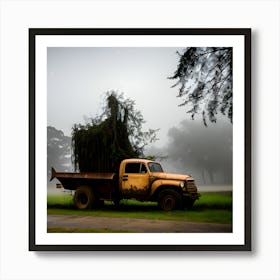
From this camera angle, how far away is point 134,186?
2518 millimetres

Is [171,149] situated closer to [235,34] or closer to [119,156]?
[119,156]

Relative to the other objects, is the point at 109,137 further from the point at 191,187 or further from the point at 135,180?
the point at 191,187

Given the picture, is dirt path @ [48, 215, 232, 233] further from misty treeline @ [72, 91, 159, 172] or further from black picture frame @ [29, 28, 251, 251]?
misty treeline @ [72, 91, 159, 172]

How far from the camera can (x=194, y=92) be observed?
2.48 metres

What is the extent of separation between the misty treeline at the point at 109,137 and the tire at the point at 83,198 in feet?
0.34

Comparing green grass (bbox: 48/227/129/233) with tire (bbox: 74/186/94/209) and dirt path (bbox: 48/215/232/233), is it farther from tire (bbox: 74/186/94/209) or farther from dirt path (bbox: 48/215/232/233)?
tire (bbox: 74/186/94/209)

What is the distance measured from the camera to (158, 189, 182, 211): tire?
8.08ft

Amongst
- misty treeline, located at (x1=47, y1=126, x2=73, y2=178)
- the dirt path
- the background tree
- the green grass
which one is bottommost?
the green grass

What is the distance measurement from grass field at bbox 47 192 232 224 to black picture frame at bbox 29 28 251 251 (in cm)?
10

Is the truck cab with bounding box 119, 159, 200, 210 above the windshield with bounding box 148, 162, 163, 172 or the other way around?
the other way around

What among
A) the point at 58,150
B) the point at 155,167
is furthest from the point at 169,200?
the point at 58,150

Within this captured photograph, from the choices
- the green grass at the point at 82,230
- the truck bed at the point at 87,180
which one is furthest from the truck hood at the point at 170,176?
the green grass at the point at 82,230

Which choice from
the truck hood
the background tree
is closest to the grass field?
the truck hood

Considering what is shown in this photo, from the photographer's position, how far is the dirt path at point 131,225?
245 cm
